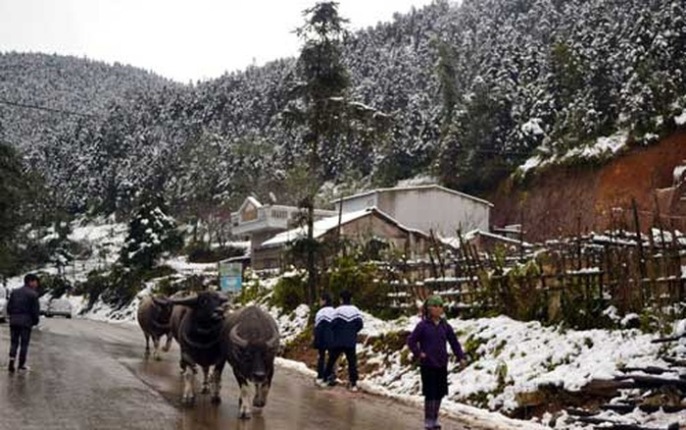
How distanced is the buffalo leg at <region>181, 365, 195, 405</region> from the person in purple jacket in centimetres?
393

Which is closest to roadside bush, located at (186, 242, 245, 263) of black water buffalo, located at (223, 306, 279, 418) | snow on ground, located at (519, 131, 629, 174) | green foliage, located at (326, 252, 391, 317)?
snow on ground, located at (519, 131, 629, 174)

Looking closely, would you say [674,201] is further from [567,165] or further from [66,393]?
[66,393]

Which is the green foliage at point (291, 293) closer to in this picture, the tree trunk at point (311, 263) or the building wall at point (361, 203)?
the tree trunk at point (311, 263)

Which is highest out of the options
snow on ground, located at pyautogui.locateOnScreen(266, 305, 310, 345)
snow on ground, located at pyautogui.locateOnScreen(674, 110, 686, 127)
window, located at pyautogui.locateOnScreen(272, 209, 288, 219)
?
snow on ground, located at pyautogui.locateOnScreen(674, 110, 686, 127)

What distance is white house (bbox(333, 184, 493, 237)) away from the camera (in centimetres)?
6166

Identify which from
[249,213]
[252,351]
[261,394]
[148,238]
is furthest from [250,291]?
[249,213]

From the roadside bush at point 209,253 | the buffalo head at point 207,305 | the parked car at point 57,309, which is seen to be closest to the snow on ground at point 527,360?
the buffalo head at point 207,305

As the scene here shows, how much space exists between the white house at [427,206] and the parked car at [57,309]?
2178 centimetres

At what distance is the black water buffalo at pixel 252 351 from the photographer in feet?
39.8

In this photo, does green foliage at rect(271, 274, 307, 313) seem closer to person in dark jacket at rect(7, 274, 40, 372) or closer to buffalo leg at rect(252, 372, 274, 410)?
person in dark jacket at rect(7, 274, 40, 372)

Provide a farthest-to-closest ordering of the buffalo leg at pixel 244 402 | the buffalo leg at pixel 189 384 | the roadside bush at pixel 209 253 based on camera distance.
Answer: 1. the roadside bush at pixel 209 253
2. the buffalo leg at pixel 189 384
3. the buffalo leg at pixel 244 402

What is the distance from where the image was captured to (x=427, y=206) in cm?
6234

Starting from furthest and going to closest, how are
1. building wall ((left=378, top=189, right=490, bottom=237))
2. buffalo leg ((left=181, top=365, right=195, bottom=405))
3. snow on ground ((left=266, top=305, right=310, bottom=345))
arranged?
building wall ((left=378, top=189, right=490, bottom=237)), snow on ground ((left=266, top=305, right=310, bottom=345)), buffalo leg ((left=181, top=365, right=195, bottom=405))

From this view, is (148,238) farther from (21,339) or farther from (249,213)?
(21,339)
